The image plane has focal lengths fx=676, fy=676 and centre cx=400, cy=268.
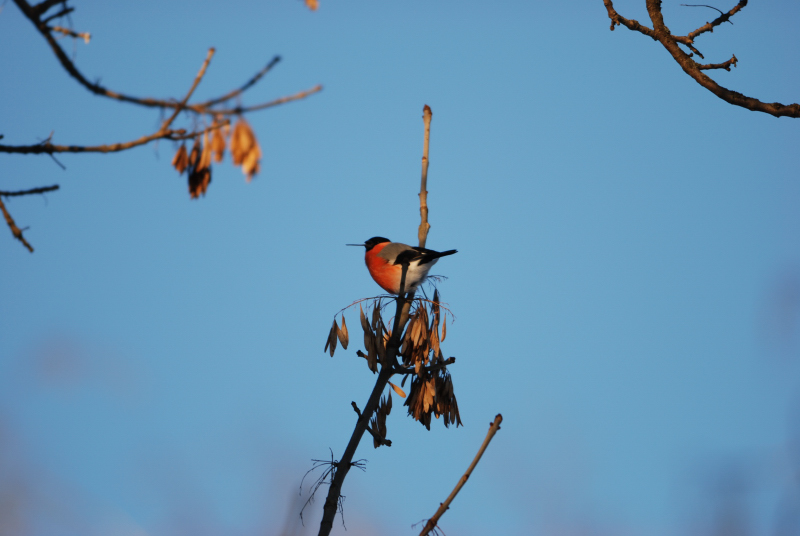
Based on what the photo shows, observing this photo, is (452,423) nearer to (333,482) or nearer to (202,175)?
(333,482)

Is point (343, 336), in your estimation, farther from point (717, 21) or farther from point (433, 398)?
point (717, 21)

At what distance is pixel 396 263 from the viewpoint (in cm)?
502

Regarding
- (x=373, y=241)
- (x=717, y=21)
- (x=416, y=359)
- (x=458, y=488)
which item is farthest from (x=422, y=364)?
(x=373, y=241)

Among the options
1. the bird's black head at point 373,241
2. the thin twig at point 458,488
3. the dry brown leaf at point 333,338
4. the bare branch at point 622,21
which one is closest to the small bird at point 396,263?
the bird's black head at point 373,241

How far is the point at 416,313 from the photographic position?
3.51 m

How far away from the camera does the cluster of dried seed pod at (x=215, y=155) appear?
6.10 ft

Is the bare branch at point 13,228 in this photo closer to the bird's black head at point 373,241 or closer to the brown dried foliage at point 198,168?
the brown dried foliage at point 198,168

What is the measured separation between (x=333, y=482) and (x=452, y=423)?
31.9 inches

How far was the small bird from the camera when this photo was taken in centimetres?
480

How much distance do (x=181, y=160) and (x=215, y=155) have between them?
0.22 meters

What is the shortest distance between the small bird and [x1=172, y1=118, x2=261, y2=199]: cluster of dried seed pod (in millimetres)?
2430

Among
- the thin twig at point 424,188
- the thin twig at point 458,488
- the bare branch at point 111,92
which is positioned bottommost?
the thin twig at point 458,488

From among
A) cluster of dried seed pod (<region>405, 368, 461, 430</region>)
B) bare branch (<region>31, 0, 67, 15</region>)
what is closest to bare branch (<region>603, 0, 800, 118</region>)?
cluster of dried seed pod (<region>405, 368, 461, 430</region>)

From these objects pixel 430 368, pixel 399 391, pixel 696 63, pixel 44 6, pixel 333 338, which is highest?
pixel 696 63
